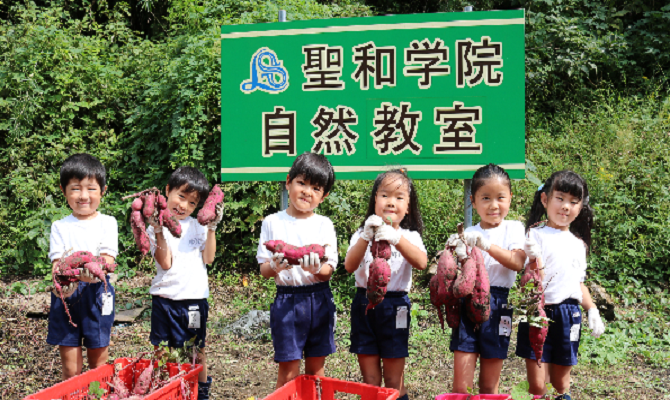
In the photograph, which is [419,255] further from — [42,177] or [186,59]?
[42,177]

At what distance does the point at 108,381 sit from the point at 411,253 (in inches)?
66.4

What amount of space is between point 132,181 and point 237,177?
9.57 feet

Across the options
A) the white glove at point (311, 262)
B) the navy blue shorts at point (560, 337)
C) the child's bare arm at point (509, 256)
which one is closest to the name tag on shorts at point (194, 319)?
the white glove at point (311, 262)

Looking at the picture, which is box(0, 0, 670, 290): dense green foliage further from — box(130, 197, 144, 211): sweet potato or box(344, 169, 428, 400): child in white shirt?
box(130, 197, 144, 211): sweet potato

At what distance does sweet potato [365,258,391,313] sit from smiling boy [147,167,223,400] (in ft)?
3.28

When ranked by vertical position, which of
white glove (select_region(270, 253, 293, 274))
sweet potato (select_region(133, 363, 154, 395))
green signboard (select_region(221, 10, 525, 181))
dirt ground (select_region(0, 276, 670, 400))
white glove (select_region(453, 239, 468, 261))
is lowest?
dirt ground (select_region(0, 276, 670, 400))

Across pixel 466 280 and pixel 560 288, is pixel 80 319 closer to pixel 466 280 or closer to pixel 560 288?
pixel 466 280

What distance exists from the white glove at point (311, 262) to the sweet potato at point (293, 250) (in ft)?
0.08

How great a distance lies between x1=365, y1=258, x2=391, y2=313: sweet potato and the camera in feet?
8.13

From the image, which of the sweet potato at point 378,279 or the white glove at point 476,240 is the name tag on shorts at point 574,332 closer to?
the white glove at point 476,240

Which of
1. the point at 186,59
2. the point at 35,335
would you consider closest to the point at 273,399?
the point at 35,335

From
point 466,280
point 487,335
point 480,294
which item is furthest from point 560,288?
point 466,280

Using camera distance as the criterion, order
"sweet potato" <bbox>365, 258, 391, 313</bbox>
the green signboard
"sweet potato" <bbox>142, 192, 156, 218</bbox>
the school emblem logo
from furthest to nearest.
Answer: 1. the school emblem logo
2. the green signboard
3. "sweet potato" <bbox>142, 192, 156, 218</bbox>
4. "sweet potato" <bbox>365, 258, 391, 313</bbox>

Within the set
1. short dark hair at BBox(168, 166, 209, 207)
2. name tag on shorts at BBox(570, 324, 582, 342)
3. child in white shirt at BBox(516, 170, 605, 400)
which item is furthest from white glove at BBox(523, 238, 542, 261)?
short dark hair at BBox(168, 166, 209, 207)
